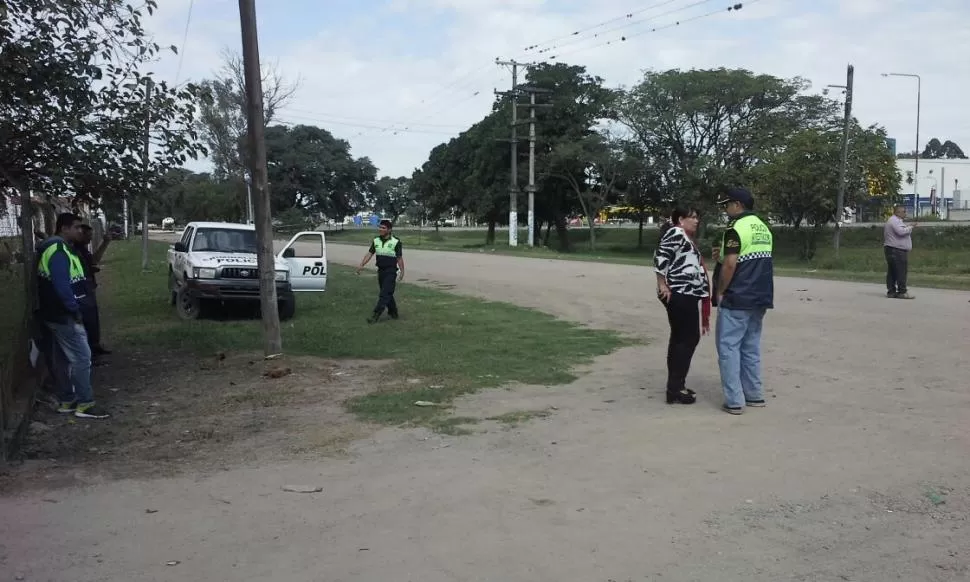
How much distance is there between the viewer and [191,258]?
14211mm

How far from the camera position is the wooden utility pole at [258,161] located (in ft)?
32.6

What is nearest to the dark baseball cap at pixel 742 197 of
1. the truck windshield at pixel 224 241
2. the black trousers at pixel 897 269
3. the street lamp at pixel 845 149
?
the black trousers at pixel 897 269

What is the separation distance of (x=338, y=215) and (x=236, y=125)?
47.0 m

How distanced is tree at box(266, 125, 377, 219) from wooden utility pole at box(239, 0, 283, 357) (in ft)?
228

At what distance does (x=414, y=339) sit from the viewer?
11.7 m

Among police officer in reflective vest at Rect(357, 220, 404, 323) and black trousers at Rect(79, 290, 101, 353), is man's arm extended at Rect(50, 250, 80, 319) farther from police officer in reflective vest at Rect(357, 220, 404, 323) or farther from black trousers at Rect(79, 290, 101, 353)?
police officer in reflective vest at Rect(357, 220, 404, 323)

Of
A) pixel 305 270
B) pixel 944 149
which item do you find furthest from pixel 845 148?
pixel 944 149

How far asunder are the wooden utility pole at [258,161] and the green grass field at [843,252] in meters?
14.9

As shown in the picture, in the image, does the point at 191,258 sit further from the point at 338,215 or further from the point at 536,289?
the point at 338,215

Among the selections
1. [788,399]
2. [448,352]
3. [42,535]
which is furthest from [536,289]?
[42,535]

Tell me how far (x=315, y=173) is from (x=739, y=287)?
255ft

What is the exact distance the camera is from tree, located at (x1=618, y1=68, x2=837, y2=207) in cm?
5131

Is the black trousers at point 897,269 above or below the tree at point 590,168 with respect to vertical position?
below

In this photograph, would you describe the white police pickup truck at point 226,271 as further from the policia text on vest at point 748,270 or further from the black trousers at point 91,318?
the policia text on vest at point 748,270
